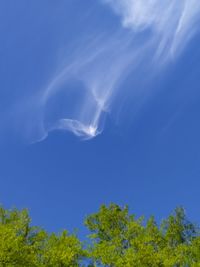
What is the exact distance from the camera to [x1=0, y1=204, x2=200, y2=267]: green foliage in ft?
164

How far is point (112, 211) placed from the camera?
6406 centimetres

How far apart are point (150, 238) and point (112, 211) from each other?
7.30m

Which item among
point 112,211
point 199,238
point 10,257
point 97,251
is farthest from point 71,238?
point 199,238

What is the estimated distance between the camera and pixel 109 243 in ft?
194

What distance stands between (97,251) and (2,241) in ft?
47.3

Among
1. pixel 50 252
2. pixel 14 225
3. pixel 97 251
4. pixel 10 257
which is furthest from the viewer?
pixel 14 225

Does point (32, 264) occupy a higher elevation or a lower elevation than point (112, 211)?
lower

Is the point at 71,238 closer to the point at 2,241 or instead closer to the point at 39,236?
the point at 39,236

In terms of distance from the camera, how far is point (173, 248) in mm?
62125

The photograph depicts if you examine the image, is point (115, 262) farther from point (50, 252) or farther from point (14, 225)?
point (14, 225)

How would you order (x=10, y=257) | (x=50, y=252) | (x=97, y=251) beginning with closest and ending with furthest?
(x=10, y=257), (x=50, y=252), (x=97, y=251)

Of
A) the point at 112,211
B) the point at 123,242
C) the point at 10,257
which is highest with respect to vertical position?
the point at 112,211

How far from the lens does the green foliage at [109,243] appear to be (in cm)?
4984

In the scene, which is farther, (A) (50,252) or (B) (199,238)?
(B) (199,238)
